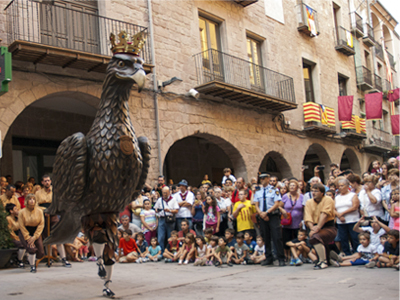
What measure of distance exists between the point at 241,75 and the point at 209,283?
10013 millimetres

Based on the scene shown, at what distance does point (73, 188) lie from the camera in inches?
181

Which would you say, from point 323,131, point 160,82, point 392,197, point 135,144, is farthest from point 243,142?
point 135,144

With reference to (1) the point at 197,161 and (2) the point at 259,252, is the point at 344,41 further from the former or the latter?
(2) the point at 259,252

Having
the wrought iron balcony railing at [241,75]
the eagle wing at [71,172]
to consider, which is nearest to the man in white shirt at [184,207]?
the eagle wing at [71,172]

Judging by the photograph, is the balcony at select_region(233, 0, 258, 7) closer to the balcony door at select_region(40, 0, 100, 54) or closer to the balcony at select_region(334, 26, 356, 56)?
the balcony door at select_region(40, 0, 100, 54)

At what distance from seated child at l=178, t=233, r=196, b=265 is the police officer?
144 cm

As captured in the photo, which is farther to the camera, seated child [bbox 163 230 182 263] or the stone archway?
the stone archway

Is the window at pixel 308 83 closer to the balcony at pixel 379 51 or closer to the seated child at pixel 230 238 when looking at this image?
the balcony at pixel 379 51

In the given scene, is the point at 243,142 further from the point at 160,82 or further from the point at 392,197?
the point at 392,197

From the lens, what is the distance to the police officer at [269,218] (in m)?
7.91

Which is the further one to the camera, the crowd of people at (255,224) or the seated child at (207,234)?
the seated child at (207,234)

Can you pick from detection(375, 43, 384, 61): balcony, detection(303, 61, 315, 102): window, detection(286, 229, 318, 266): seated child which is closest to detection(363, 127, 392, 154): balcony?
detection(375, 43, 384, 61): balcony

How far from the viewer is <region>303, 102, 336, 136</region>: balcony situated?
58.4 ft

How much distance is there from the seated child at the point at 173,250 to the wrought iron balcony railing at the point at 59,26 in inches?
186
